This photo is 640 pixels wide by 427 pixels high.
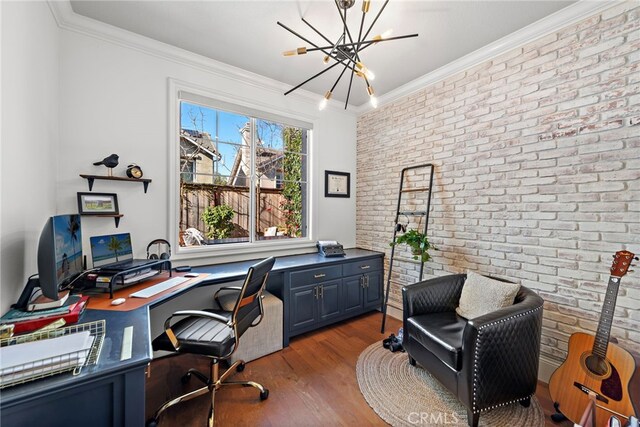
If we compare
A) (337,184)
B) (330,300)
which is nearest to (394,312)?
(330,300)

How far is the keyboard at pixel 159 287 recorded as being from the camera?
1.67m

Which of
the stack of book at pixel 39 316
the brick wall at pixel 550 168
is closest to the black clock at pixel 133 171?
the stack of book at pixel 39 316

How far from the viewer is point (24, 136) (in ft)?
4.66

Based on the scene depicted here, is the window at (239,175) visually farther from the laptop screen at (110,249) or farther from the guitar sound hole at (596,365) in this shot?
the guitar sound hole at (596,365)

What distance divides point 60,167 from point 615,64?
4.14 m

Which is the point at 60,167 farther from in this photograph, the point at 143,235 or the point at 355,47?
the point at 355,47

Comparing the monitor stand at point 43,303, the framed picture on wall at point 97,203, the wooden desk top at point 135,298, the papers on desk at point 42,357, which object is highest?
the framed picture on wall at point 97,203

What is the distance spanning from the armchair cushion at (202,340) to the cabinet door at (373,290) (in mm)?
1939

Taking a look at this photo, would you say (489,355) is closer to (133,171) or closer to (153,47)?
(133,171)

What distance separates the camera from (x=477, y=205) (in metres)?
2.50

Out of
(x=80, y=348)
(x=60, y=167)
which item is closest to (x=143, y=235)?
(x=60, y=167)

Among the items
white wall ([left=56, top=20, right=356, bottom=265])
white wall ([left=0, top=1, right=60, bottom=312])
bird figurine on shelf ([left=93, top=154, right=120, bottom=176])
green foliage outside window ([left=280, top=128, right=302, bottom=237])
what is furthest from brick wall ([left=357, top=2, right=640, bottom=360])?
white wall ([left=0, top=1, right=60, bottom=312])

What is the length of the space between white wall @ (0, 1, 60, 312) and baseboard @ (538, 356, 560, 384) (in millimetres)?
3560

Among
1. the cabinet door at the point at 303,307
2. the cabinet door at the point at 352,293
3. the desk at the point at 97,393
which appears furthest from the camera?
the cabinet door at the point at 352,293
